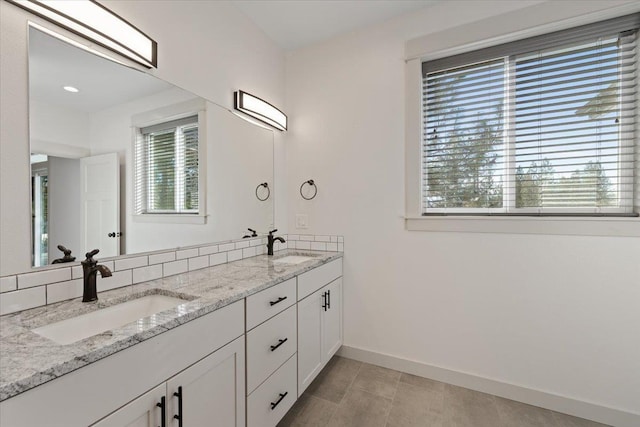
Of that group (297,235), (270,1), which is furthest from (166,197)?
(270,1)

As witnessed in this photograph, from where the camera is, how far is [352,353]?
2.26 m

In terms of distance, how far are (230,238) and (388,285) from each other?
1240 mm

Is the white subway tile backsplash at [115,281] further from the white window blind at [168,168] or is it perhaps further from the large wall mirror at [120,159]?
the white window blind at [168,168]

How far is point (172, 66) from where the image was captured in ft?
5.04

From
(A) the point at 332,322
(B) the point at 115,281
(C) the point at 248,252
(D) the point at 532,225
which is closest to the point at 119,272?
(B) the point at 115,281

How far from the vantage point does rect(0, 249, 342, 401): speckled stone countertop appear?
0.64 meters

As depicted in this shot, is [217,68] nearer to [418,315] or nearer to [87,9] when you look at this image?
[87,9]

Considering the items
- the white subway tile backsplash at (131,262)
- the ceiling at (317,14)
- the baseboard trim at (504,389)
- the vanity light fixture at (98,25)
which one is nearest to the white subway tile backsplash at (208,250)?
the white subway tile backsplash at (131,262)

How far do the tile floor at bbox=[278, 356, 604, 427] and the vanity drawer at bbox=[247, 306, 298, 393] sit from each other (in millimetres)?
478

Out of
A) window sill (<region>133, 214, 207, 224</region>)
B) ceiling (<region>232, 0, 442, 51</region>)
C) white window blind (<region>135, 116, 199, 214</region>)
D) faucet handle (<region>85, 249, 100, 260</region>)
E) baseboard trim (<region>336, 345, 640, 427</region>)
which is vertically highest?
ceiling (<region>232, 0, 442, 51</region>)

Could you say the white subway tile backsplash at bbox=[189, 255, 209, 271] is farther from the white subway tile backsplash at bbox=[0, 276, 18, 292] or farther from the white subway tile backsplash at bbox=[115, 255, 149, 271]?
the white subway tile backsplash at bbox=[0, 276, 18, 292]

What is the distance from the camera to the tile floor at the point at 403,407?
1612 mm

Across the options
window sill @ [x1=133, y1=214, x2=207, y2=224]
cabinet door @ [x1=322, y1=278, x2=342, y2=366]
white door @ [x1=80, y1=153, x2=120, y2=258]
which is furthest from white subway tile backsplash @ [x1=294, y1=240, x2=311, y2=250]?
white door @ [x1=80, y1=153, x2=120, y2=258]

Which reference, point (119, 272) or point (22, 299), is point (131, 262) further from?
point (22, 299)
